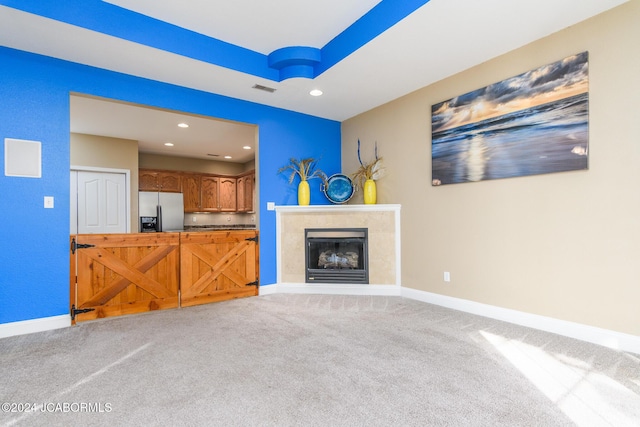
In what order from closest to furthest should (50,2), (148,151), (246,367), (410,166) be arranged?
(246,367) < (50,2) < (410,166) < (148,151)

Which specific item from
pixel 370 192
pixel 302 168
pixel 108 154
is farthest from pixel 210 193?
pixel 370 192

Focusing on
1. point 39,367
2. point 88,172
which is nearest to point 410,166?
point 39,367

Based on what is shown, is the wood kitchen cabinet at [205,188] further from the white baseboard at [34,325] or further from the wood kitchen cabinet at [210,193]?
the white baseboard at [34,325]

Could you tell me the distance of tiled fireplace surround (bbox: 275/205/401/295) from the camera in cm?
428

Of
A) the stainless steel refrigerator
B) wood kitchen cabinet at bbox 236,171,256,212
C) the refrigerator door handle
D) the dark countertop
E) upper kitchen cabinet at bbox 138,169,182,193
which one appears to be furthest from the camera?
wood kitchen cabinet at bbox 236,171,256,212

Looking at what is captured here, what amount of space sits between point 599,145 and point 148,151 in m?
7.12

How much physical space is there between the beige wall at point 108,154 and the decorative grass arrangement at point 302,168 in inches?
126

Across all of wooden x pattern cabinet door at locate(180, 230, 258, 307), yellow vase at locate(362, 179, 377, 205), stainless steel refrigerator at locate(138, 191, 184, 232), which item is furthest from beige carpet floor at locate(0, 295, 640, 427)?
stainless steel refrigerator at locate(138, 191, 184, 232)

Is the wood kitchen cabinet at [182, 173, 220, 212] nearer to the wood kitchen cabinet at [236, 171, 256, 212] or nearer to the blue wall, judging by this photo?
the wood kitchen cabinet at [236, 171, 256, 212]

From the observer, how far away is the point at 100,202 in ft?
18.8

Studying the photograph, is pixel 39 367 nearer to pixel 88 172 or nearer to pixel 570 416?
pixel 570 416

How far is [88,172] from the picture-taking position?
5.64 metres

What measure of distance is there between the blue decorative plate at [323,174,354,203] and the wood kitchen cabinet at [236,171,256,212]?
3188 millimetres

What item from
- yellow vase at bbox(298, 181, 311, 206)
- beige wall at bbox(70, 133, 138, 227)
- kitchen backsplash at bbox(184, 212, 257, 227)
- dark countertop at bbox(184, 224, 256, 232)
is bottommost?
dark countertop at bbox(184, 224, 256, 232)
